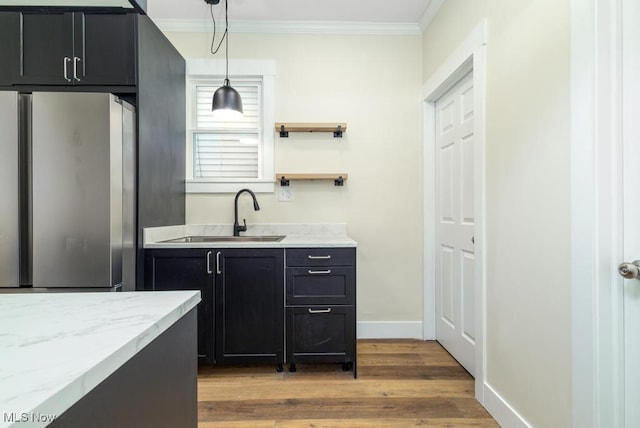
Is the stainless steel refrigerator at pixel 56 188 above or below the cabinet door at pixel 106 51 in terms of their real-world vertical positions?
below

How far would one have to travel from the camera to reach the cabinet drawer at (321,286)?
2.08 metres

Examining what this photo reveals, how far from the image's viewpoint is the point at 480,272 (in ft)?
5.82

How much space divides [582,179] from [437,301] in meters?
1.70

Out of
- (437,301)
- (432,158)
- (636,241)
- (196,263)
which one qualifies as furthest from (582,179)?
(196,263)

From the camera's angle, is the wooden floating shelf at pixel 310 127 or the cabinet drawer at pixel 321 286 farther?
the wooden floating shelf at pixel 310 127

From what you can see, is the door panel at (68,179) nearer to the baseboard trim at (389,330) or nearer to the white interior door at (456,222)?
the baseboard trim at (389,330)

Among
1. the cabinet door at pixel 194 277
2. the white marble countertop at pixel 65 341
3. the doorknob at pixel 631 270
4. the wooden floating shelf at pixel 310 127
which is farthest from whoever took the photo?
the wooden floating shelf at pixel 310 127

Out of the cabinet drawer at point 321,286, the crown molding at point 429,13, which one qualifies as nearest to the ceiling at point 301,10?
the crown molding at point 429,13

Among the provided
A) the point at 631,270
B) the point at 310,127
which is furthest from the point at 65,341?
the point at 310,127

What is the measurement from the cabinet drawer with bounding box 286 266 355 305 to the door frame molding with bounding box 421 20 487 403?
78 cm

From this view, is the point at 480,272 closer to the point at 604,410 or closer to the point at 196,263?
the point at 604,410

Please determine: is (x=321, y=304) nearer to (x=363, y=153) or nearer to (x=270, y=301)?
(x=270, y=301)

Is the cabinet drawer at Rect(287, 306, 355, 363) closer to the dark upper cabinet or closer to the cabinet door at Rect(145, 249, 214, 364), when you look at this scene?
the cabinet door at Rect(145, 249, 214, 364)

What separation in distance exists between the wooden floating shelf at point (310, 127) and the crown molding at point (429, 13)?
1.03 meters
